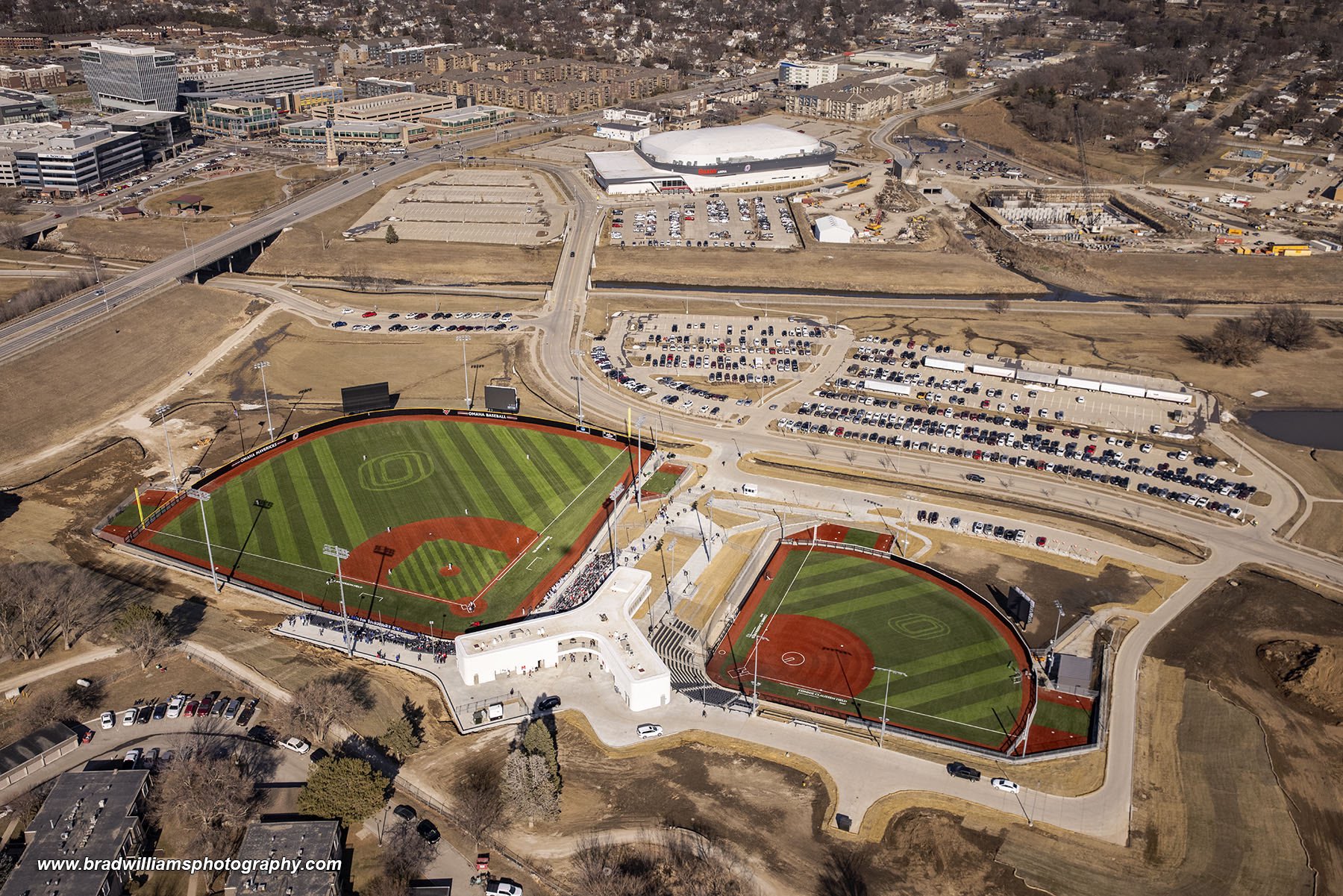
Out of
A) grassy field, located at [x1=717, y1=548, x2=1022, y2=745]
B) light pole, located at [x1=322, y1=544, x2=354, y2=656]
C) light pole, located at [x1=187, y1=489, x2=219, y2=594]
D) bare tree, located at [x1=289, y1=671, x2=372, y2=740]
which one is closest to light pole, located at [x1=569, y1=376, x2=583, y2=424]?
grassy field, located at [x1=717, y1=548, x2=1022, y2=745]

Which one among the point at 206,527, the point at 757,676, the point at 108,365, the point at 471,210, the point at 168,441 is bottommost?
the point at 471,210

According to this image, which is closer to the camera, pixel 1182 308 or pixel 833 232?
pixel 1182 308

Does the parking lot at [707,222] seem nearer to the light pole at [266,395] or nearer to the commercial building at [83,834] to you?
the light pole at [266,395]

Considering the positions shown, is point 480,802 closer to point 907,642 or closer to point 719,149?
point 907,642

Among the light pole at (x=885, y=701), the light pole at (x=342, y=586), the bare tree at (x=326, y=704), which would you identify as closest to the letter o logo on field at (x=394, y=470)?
the light pole at (x=342, y=586)

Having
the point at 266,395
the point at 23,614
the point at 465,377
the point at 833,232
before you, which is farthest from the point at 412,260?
the point at 23,614

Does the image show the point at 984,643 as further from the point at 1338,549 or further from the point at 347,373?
the point at 347,373
